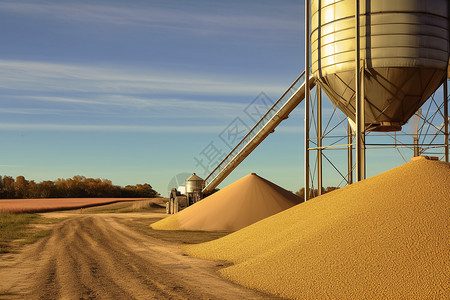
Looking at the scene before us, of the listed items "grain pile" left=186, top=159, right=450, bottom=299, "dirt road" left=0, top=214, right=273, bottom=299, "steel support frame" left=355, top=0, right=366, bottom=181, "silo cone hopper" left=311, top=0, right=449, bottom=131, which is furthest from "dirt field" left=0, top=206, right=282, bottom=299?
"silo cone hopper" left=311, top=0, right=449, bottom=131

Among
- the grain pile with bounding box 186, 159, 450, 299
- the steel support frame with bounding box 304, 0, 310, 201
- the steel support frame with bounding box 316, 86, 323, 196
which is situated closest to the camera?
A: the grain pile with bounding box 186, 159, 450, 299

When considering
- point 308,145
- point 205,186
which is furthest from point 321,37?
point 205,186

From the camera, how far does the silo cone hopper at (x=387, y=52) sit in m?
18.8

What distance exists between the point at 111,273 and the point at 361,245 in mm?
6791

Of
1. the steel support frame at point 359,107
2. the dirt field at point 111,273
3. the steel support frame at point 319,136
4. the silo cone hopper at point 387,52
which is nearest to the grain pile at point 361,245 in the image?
the dirt field at point 111,273

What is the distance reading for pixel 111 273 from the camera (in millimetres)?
12711

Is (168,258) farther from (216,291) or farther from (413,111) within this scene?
(413,111)

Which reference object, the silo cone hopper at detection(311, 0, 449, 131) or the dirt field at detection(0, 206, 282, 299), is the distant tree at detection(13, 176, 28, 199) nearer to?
the dirt field at detection(0, 206, 282, 299)

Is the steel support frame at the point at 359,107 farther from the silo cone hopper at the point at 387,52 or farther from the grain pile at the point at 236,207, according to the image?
the grain pile at the point at 236,207

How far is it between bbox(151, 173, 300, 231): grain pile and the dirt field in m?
5.80

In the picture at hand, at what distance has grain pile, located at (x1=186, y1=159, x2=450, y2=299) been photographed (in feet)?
31.9

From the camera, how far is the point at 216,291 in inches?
413

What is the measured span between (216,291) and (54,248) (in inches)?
406

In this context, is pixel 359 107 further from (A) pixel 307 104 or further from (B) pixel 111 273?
(B) pixel 111 273
